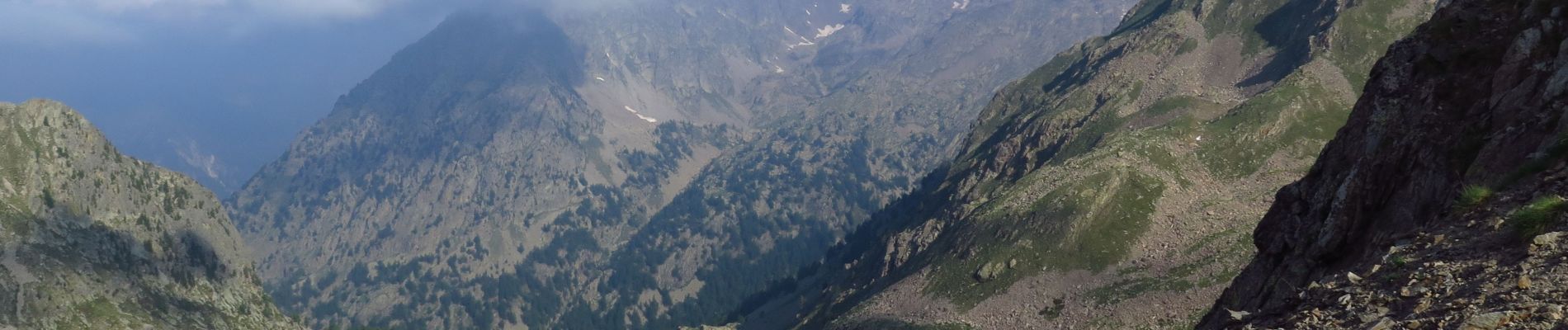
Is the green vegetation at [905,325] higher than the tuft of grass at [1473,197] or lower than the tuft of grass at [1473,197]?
lower

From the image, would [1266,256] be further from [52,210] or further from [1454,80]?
[52,210]

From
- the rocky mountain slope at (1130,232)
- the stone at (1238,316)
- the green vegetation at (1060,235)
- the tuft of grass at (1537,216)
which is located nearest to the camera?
the tuft of grass at (1537,216)

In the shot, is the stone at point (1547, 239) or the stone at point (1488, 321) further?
the stone at point (1547, 239)

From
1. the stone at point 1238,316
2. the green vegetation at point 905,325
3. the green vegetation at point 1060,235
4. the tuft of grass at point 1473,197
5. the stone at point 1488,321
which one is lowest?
the green vegetation at point 905,325

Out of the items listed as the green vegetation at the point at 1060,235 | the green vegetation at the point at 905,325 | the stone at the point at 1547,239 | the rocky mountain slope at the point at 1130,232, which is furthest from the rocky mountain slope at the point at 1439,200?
the green vegetation at the point at 1060,235

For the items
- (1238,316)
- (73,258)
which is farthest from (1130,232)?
(73,258)

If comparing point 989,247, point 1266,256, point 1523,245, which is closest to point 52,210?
point 989,247

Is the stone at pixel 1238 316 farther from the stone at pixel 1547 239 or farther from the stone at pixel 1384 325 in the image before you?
the stone at pixel 1547 239
